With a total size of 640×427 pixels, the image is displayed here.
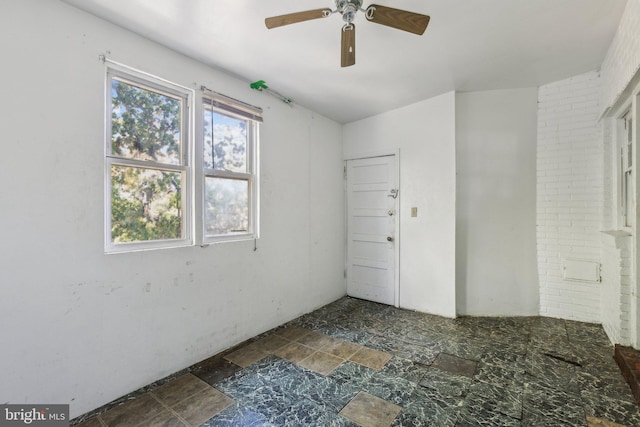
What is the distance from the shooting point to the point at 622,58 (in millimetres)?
2193

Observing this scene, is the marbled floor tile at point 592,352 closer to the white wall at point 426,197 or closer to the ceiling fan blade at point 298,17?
→ the white wall at point 426,197

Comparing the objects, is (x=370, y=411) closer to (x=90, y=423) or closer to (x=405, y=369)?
(x=405, y=369)

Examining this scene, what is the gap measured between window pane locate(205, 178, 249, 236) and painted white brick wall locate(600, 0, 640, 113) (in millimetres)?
3257

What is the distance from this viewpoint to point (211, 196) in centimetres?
264

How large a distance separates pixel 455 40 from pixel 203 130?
2291 millimetres

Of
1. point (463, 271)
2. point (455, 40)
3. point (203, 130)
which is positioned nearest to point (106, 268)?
point (203, 130)

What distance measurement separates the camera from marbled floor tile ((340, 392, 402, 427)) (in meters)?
1.71

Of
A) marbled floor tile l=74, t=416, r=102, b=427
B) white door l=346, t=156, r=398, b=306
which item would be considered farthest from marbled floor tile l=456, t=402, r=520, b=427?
marbled floor tile l=74, t=416, r=102, b=427

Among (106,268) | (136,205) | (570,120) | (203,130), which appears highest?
(570,120)

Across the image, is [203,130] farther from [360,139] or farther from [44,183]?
[360,139]

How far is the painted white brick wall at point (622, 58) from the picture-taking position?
188 centimetres

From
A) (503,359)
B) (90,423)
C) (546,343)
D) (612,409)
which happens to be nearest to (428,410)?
(503,359)

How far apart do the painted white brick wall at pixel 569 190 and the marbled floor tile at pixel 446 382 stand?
1924mm

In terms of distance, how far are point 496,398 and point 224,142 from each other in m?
3.04
